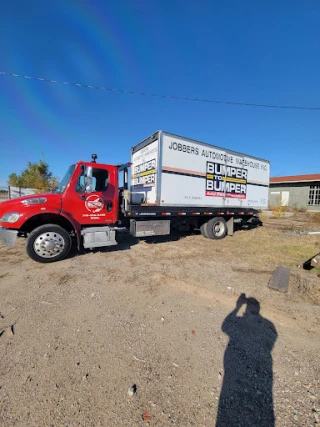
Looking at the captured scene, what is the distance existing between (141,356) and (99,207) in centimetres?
428

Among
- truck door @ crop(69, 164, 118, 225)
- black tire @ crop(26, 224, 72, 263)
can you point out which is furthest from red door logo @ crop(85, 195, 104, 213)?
black tire @ crop(26, 224, 72, 263)

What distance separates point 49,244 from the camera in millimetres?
5000

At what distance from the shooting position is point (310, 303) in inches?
133

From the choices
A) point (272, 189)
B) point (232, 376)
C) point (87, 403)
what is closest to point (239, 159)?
point (232, 376)

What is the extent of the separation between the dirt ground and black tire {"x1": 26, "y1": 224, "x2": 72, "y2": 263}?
1.30 ft

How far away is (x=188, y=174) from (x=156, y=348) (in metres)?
5.49

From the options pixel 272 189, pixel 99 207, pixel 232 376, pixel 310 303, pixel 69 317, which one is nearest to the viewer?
pixel 232 376

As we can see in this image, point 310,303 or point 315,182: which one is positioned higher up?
point 315,182

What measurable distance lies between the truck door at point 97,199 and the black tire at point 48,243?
0.63m

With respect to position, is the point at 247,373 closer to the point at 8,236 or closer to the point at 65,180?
the point at 8,236

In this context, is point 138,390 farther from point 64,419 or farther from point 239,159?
point 239,159

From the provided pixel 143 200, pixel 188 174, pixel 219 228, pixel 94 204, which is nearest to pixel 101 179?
pixel 94 204

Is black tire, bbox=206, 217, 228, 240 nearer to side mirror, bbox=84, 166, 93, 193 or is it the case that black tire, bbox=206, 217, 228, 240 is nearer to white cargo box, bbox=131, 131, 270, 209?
white cargo box, bbox=131, 131, 270, 209

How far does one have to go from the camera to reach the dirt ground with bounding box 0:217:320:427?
165 centimetres
